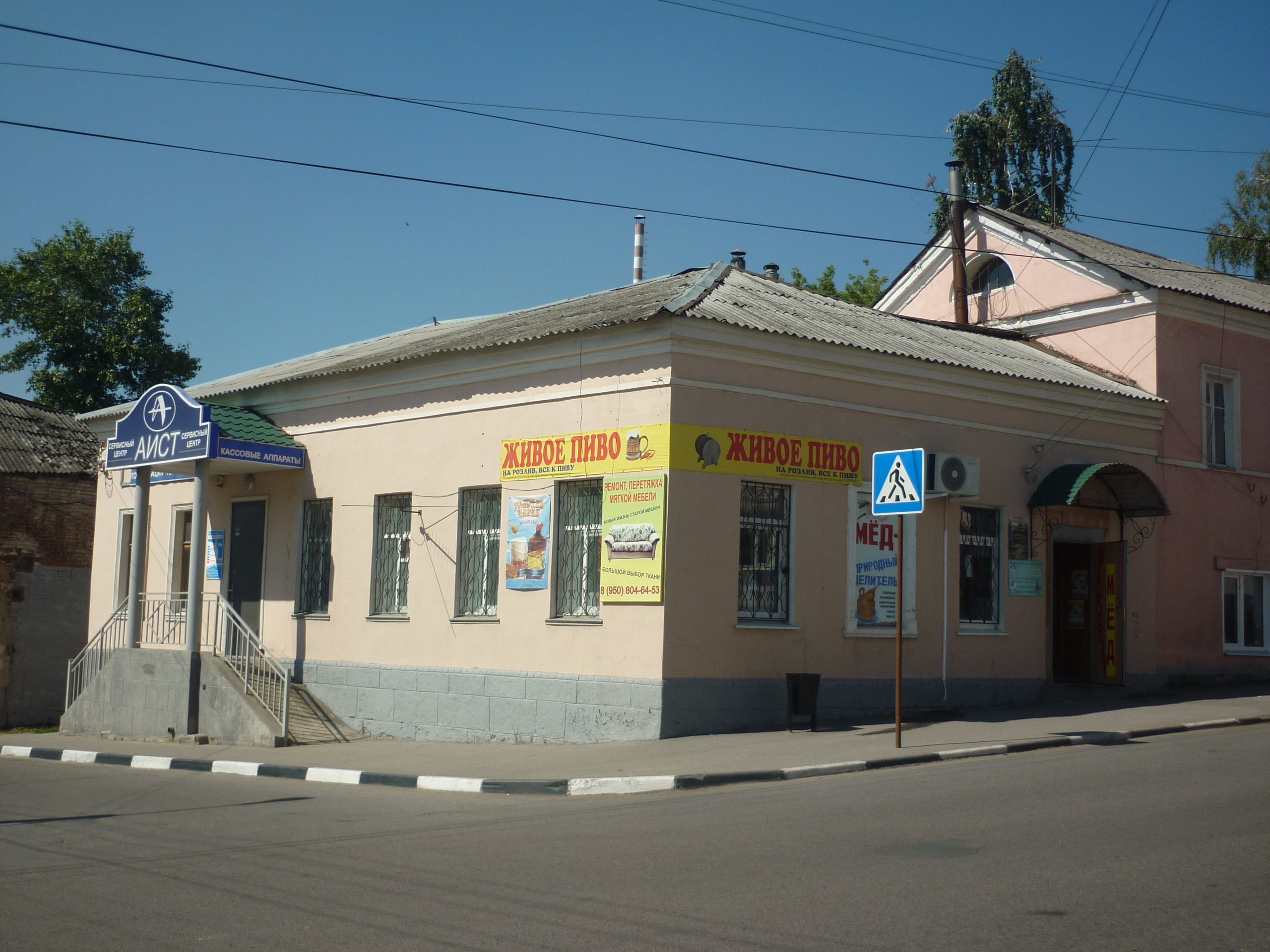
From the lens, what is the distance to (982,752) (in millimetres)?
11641

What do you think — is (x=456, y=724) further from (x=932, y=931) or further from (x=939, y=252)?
(x=939, y=252)

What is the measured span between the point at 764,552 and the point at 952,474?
2.95m

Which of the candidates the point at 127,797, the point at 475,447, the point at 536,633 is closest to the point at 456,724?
the point at 536,633

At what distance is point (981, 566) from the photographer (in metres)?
15.8

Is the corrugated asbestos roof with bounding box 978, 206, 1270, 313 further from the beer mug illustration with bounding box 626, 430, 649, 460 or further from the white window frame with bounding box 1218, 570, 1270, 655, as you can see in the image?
the beer mug illustration with bounding box 626, 430, 649, 460

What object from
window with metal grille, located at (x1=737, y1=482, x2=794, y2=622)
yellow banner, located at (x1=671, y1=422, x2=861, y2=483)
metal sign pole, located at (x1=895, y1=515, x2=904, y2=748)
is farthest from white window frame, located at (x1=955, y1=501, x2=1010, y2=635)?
window with metal grille, located at (x1=737, y1=482, x2=794, y2=622)

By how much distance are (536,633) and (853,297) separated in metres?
29.3

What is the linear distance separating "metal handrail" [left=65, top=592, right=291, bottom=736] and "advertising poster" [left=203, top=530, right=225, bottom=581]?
0.31 meters

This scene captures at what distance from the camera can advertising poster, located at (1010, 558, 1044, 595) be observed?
16031 mm

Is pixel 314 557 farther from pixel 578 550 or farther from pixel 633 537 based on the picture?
pixel 633 537

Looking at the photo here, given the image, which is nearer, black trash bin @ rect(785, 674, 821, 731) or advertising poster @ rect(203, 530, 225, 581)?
black trash bin @ rect(785, 674, 821, 731)

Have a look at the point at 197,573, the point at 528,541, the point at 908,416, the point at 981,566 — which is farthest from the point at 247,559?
the point at 981,566

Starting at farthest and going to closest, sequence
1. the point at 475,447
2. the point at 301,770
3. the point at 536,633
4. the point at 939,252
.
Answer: the point at 939,252
the point at 475,447
the point at 536,633
the point at 301,770

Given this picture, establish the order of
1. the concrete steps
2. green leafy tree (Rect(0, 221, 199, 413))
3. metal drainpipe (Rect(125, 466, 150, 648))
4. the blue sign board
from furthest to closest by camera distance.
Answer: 1. green leafy tree (Rect(0, 221, 199, 413))
2. metal drainpipe (Rect(125, 466, 150, 648))
3. the blue sign board
4. the concrete steps
